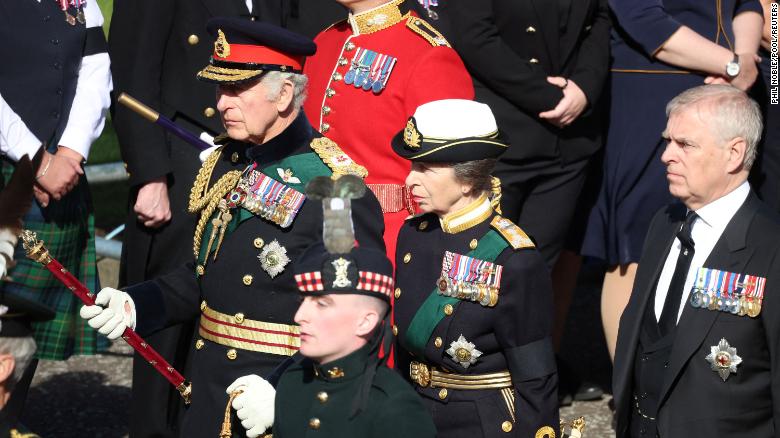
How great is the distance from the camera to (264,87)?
5098 mm

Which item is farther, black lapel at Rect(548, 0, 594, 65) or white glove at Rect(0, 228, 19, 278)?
black lapel at Rect(548, 0, 594, 65)

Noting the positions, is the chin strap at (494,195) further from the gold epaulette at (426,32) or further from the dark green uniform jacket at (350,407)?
the dark green uniform jacket at (350,407)

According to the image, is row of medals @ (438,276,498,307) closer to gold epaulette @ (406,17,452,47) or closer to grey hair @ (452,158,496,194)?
grey hair @ (452,158,496,194)

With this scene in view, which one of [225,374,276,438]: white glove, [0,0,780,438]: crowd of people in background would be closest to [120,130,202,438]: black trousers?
[0,0,780,438]: crowd of people in background

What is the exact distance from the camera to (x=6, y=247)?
166 inches

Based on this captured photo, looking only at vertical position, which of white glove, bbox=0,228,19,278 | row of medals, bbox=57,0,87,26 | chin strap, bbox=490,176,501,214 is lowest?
chin strap, bbox=490,176,501,214

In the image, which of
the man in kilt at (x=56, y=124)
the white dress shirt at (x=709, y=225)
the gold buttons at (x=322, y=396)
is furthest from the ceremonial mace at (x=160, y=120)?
the white dress shirt at (x=709, y=225)

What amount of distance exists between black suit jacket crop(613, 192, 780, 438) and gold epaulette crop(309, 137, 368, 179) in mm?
→ 1345

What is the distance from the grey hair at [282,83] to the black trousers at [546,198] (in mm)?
2051

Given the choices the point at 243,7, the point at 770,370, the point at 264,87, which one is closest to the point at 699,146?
the point at 770,370

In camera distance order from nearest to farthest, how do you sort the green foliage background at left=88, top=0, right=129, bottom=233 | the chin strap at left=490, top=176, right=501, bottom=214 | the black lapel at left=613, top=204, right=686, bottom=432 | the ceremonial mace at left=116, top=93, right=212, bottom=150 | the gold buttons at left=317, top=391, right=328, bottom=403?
the gold buttons at left=317, top=391, right=328, bottom=403 < the chin strap at left=490, top=176, right=501, bottom=214 < the black lapel at left=613, top=204, right=686, bottom=432 < the ceremonial mace at left=116, top=93, right=212, bottom=150 < the green foliage background at left=88, top=0, right=129, bottom=233

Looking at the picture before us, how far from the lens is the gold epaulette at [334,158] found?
505cm

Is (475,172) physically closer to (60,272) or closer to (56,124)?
(60,272)

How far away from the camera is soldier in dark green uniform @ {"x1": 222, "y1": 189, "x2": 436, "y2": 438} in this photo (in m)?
4.06
